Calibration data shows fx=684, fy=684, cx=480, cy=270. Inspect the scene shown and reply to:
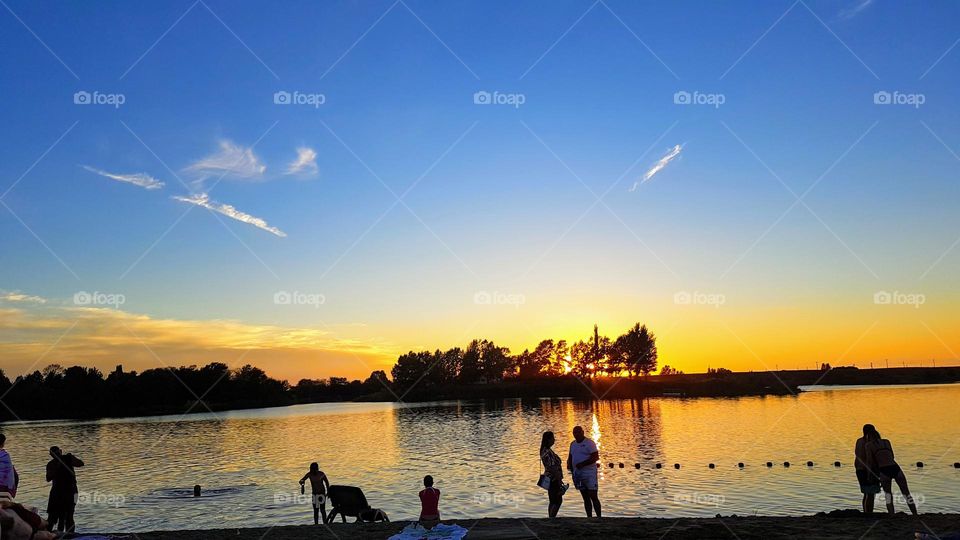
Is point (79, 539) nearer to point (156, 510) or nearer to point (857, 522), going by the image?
point (156, 510)

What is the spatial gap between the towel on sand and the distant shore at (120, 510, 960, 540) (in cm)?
42

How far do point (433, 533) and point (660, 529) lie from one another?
601cm

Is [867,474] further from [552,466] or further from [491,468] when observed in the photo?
[491,468]

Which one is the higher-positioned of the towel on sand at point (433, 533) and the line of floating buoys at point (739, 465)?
the towel on sand at point (433, 533)

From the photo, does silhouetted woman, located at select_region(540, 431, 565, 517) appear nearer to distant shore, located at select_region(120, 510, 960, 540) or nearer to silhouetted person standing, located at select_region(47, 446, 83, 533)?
distant shore, located at select_region(120, 510, 960, 540)

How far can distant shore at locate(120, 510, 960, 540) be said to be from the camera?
1662 centimetres

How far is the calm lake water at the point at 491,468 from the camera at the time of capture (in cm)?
3156

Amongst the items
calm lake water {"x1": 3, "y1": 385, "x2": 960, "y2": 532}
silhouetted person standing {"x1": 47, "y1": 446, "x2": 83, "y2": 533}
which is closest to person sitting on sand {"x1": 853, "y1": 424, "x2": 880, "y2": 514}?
calm lake water {"x1": 3, "y1": 385, "x2": 960, "y2": 532}

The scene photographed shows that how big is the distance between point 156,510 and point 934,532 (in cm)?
3269

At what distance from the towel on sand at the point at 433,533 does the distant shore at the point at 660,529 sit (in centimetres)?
42

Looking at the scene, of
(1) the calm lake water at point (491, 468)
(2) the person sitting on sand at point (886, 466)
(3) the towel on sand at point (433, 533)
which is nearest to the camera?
(3) the towel on sand at point (433, 533)

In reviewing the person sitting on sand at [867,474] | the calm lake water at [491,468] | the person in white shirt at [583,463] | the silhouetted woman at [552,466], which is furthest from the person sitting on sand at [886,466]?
the calm lake water at [491,468]

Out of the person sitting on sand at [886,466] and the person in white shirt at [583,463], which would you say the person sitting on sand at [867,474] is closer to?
the person sitting on sand at [886,466]

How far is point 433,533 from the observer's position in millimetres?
17969
